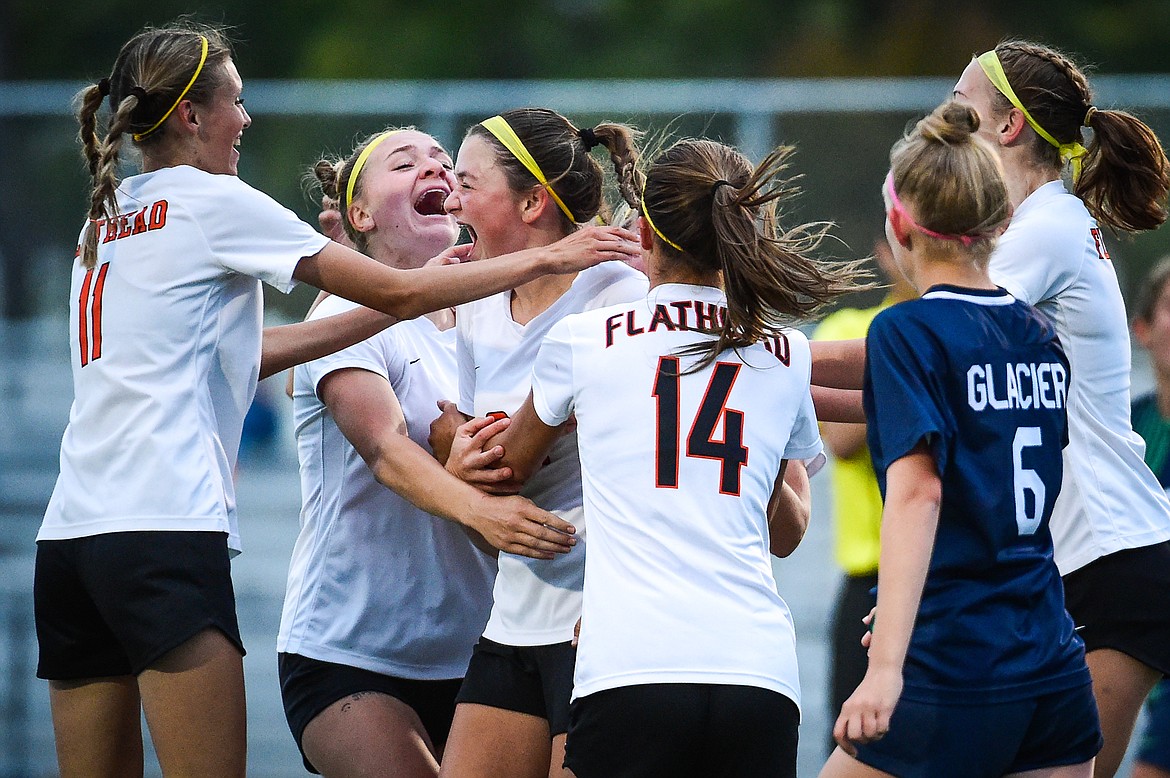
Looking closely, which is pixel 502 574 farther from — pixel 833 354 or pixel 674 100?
pixel 674 100

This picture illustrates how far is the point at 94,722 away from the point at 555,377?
50.1 inches

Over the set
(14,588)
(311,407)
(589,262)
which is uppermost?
(589,262)

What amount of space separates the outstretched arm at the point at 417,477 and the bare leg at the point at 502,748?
34 centimetres

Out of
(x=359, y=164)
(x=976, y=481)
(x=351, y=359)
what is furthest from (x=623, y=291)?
(x=359, y=164)

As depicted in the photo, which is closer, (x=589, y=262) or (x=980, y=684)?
(x=980, y=684)

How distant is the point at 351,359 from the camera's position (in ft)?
11.1

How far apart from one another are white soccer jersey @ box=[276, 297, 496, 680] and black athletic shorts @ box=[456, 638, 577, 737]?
460 mm

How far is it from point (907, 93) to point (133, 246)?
547cm

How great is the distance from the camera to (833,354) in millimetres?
3156

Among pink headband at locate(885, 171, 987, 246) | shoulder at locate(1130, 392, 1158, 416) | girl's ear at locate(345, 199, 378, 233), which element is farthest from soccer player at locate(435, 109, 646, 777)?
shoulder at locate(1130, 392, 1158, 416)

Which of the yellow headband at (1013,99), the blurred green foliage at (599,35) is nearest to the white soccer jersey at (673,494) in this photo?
the yellow headband at (1013,99)

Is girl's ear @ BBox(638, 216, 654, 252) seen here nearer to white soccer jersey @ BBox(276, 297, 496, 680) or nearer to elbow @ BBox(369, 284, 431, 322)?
elbow @ BBox(369, 284, 431, 322)

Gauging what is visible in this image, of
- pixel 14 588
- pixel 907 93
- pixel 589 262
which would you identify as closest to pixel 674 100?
pixel 907 93

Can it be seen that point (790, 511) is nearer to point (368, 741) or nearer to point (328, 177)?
point (368, 741)
